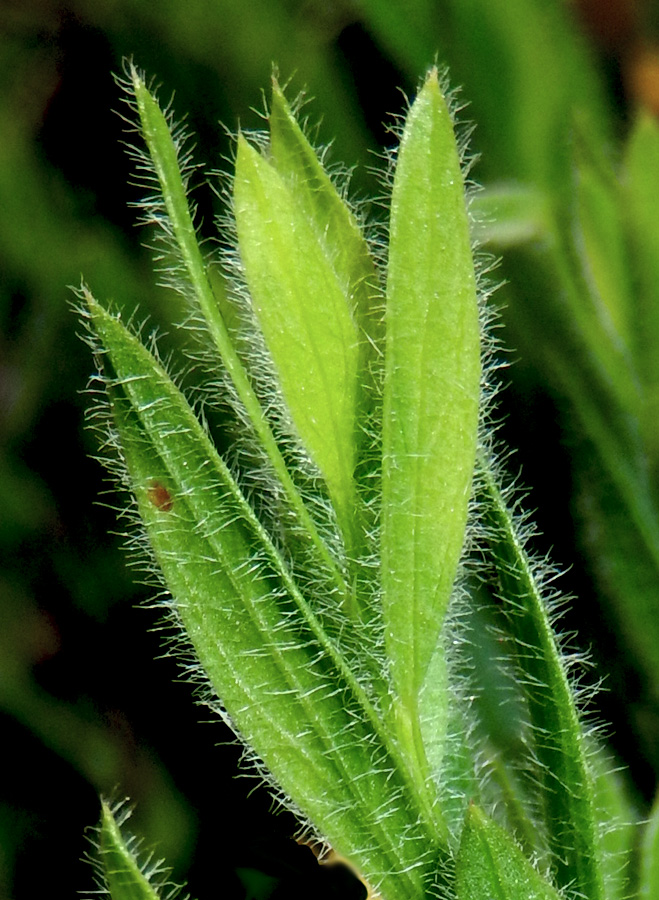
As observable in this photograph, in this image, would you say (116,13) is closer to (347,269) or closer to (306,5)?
(306,5)

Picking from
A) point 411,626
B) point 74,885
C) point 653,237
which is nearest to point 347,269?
point 411,626

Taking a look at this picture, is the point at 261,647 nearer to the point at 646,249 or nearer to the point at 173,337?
the point at 646,249

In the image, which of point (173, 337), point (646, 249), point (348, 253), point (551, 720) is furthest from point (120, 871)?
point (173, 337)

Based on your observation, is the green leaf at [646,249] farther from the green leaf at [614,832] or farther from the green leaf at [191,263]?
the green leaf at [191,263]

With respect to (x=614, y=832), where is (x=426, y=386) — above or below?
above

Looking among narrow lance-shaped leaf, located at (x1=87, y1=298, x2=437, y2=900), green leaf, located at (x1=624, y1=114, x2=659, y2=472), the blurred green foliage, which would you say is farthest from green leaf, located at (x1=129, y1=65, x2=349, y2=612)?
green leaf, located at (x1=624, y1=114, x2=659, y2=472)
